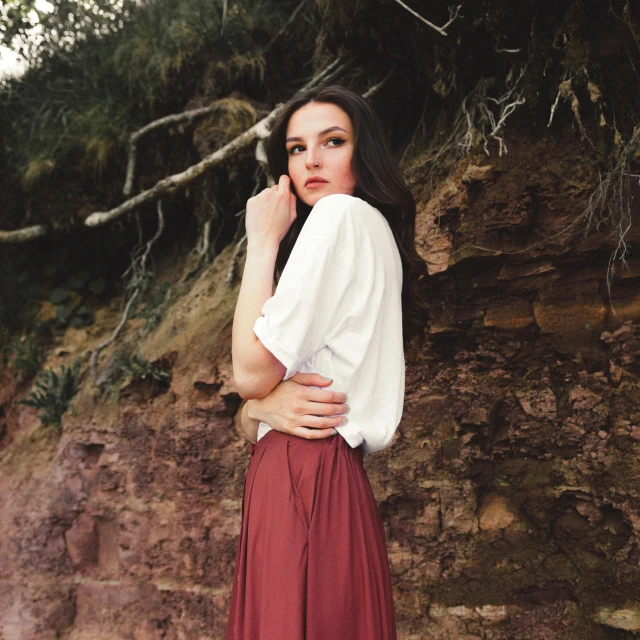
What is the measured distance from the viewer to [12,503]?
16.7ft

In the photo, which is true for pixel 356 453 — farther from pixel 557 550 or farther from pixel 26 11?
pixel 26 11

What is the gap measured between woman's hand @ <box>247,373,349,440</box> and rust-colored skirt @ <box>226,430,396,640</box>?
0.05 metres

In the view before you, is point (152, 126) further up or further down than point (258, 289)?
further up

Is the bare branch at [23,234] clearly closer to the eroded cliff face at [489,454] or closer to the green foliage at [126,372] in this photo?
the green foliage at [126,372]

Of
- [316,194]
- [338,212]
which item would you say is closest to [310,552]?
[338,212]

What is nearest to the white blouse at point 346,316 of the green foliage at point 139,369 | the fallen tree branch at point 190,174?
the fallen tree branch at point 190,174

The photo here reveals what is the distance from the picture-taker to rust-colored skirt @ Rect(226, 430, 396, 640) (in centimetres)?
179

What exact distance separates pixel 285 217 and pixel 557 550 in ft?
8.53

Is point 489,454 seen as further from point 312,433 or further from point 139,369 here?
point 139,369

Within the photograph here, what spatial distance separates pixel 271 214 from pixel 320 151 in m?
0.32

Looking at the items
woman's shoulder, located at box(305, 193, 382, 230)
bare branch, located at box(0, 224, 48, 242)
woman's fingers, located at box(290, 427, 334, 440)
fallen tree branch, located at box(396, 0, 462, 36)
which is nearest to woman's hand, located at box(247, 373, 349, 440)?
woman's fingers, located at box(290, 427, 334, 440)

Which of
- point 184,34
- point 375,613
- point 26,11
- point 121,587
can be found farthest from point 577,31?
point 26,11

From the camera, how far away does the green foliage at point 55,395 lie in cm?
533

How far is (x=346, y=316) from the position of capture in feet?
6.38
